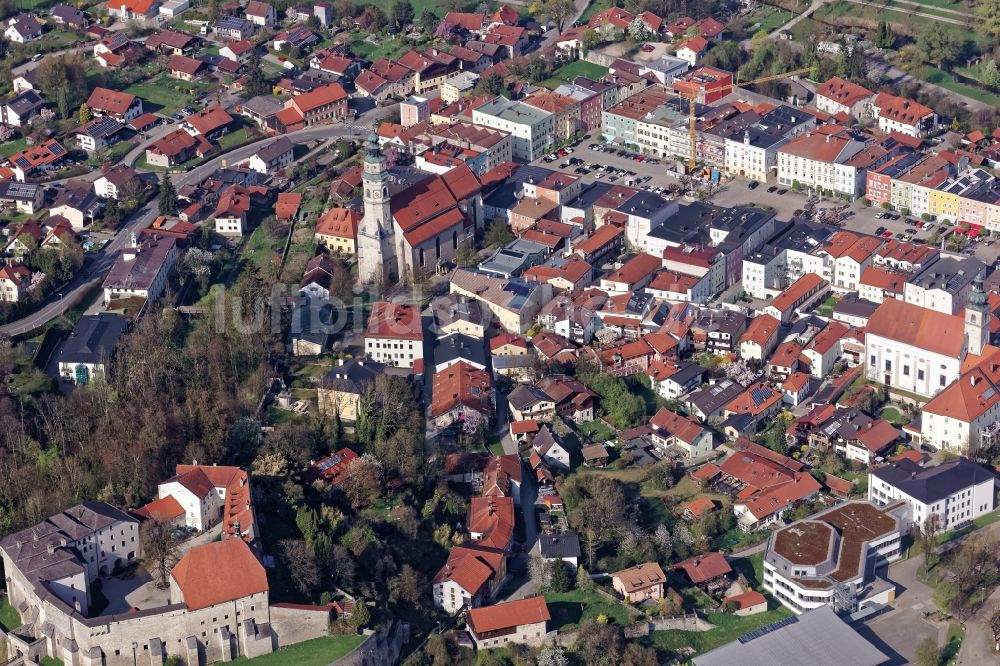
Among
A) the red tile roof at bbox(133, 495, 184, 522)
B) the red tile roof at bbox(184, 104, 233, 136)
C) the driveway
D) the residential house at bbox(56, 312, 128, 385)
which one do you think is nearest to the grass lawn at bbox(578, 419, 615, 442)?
the driveway

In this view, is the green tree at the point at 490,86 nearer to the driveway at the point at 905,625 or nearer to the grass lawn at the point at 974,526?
the grass lawn at the point at 974,526

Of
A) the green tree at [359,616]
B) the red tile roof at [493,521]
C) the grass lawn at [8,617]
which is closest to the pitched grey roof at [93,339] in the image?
the grass lawn at [8,617]

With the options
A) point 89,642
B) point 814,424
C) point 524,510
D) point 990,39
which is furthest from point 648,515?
point 990,39

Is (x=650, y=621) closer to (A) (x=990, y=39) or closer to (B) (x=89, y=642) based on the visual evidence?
(B) (x=89, y=642)

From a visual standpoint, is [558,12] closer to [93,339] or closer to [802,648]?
[93,339]

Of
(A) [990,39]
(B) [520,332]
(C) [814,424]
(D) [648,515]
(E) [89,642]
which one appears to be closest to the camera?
(E) [89,642]

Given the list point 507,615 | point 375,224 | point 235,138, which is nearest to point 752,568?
point 507,615
